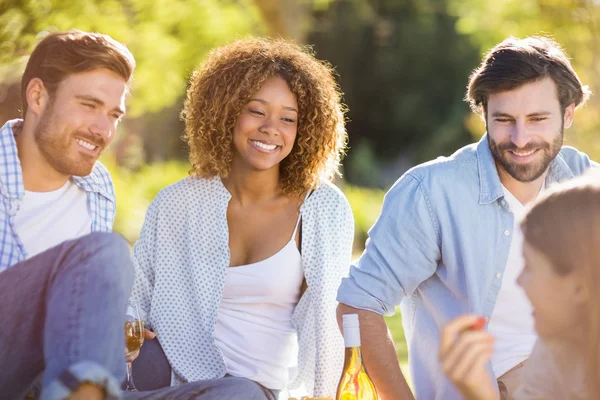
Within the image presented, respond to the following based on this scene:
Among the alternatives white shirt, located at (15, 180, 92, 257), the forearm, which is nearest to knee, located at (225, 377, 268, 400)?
the forearm

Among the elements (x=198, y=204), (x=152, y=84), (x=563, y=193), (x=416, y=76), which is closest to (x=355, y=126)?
(x=416, y=76)

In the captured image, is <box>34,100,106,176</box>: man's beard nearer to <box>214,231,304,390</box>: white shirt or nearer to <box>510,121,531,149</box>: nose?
<box>214,231,304,390</box>: white shirt

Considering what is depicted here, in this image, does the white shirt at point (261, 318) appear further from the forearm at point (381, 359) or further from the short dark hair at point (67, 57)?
the short dark hair at point (67, 57)

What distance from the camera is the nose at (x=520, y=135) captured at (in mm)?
3344

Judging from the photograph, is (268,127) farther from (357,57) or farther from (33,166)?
(357,57)

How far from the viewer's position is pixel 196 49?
10.4 m

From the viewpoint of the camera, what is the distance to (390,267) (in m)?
3.32

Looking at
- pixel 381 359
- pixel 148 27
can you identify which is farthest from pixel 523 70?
pixel 148 27

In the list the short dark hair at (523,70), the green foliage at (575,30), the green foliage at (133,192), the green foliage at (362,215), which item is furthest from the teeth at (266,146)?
the green foliage at (362,215)

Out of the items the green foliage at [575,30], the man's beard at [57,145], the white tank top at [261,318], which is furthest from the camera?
the green foliage at [575,30]

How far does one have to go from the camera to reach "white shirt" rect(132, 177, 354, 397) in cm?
360

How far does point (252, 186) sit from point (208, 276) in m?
0.44

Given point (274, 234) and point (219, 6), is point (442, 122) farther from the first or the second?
point (274, 234)

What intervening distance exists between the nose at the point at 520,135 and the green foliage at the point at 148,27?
8.60 ft
